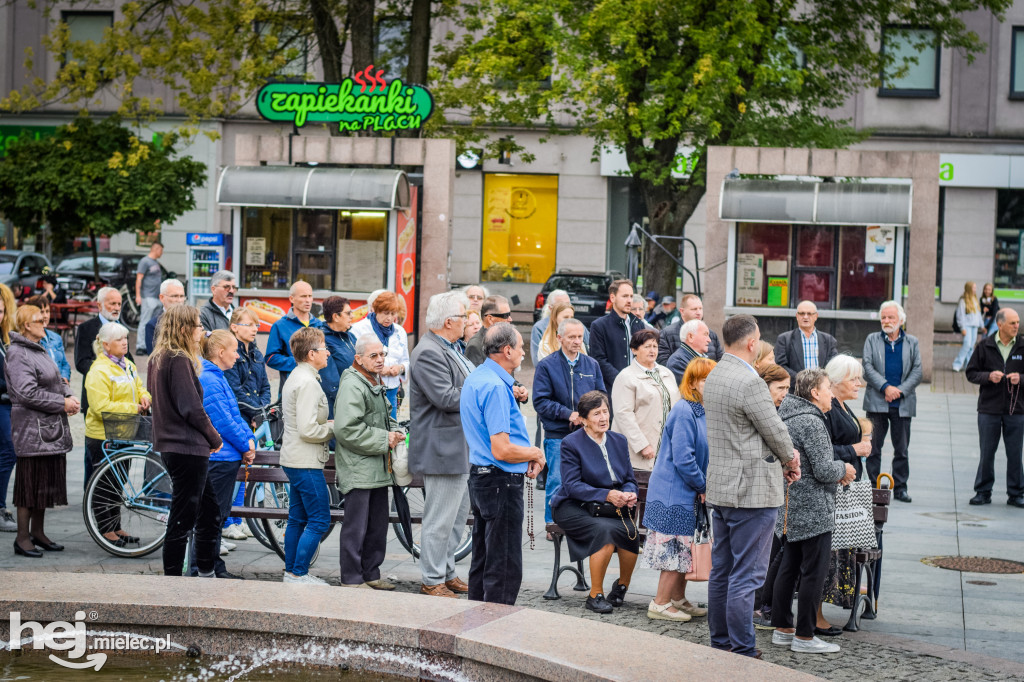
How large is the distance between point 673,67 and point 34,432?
16.3m

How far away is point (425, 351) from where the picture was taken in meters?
7.54

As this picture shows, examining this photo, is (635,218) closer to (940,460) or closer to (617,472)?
(940,460)

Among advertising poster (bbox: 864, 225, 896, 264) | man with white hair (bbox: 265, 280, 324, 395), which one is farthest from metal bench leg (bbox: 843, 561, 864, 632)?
advertising poster (bbox: 864, 225, 896, 264)

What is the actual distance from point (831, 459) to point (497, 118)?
20.0 m

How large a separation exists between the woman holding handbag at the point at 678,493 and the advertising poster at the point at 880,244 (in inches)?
538

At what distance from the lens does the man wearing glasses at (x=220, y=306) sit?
11.1 meters

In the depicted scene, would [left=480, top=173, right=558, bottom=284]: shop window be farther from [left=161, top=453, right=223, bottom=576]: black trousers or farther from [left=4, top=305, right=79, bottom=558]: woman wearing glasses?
[left=161, top=453, right=223, bottom=576]: black trousers

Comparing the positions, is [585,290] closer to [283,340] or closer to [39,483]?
[283,340]

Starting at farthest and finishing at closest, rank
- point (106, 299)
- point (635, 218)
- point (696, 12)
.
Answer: point (635, 218) → point (696, 12) → point (106, 299)

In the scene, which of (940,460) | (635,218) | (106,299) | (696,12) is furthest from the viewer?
(635,218)

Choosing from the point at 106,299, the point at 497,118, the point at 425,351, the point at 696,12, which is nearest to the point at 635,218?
the point at 497,118

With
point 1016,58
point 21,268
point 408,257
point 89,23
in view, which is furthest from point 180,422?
point 89,23

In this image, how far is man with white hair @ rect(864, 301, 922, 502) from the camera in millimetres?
11664

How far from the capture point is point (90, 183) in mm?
25359
